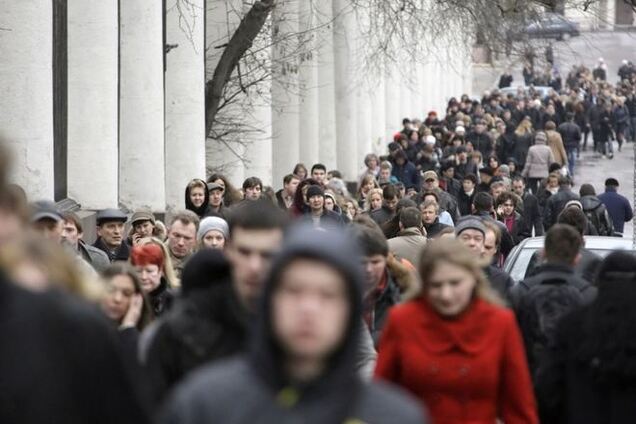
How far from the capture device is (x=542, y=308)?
8219 mm

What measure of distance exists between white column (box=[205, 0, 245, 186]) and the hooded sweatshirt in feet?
74.3

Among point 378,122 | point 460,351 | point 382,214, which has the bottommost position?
point 460,351

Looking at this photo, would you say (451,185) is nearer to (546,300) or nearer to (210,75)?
(210,75)

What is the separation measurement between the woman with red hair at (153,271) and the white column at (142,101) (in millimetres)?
12395

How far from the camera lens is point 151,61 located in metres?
22.2

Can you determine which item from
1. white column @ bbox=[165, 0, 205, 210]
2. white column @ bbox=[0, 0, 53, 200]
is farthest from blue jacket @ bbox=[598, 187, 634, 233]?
white column @ bbox=[0, 0, 53, 200]

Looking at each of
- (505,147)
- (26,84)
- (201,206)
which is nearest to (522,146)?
(505,147)

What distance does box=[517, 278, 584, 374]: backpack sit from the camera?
815 cm

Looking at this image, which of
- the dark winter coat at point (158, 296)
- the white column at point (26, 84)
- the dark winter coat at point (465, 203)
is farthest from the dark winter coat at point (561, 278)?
the dark winter coat at point (465, 203)

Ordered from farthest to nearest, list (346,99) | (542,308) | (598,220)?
(346,99) → (598,220) → (542,308)

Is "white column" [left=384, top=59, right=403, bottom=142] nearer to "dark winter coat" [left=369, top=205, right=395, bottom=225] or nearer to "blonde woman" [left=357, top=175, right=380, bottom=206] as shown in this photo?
"blonde woman" [left=357, top=175, right=380, bottom=206]

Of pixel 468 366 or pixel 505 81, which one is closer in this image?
pixel 468 366

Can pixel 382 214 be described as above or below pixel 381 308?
above

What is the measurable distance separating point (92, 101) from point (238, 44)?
12.7 ft
